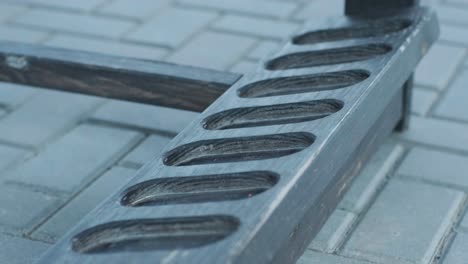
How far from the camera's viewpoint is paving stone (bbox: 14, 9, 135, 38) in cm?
293

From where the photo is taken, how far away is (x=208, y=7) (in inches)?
120

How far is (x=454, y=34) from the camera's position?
9.23 ft

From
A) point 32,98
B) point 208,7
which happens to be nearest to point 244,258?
point 32,98

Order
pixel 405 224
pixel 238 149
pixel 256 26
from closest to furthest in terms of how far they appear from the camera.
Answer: pixel 238 149, pixel 405 224, pixel 256 26

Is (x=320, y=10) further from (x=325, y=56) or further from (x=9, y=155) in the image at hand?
(x=9, y=155)

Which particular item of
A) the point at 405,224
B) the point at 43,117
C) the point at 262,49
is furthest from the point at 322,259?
the point at 262,49

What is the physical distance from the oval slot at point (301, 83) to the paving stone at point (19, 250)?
488mm

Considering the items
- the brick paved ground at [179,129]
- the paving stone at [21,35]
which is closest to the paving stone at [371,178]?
the brick paved ground at [179,129]

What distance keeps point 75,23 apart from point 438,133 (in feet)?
4.12

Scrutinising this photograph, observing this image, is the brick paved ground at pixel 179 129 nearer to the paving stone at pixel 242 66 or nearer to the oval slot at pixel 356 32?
the paving stone at pixel 242 66

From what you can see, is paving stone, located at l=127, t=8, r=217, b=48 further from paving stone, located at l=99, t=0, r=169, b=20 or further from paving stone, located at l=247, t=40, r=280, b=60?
paving stone, located at l=247, t=40, r=280, b=60

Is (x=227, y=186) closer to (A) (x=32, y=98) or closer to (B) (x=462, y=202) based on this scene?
(B) (x=462, y=202)

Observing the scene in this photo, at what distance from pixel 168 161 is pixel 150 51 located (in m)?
1.21

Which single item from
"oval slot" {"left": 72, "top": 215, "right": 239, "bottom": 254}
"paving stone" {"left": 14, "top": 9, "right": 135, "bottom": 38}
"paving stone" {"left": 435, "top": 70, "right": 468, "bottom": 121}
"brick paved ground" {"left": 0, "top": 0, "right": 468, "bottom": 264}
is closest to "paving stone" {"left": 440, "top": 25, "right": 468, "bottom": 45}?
"brick paved ground" {"left": 0, "top": 0, "right": 468, "bottom": 264}
